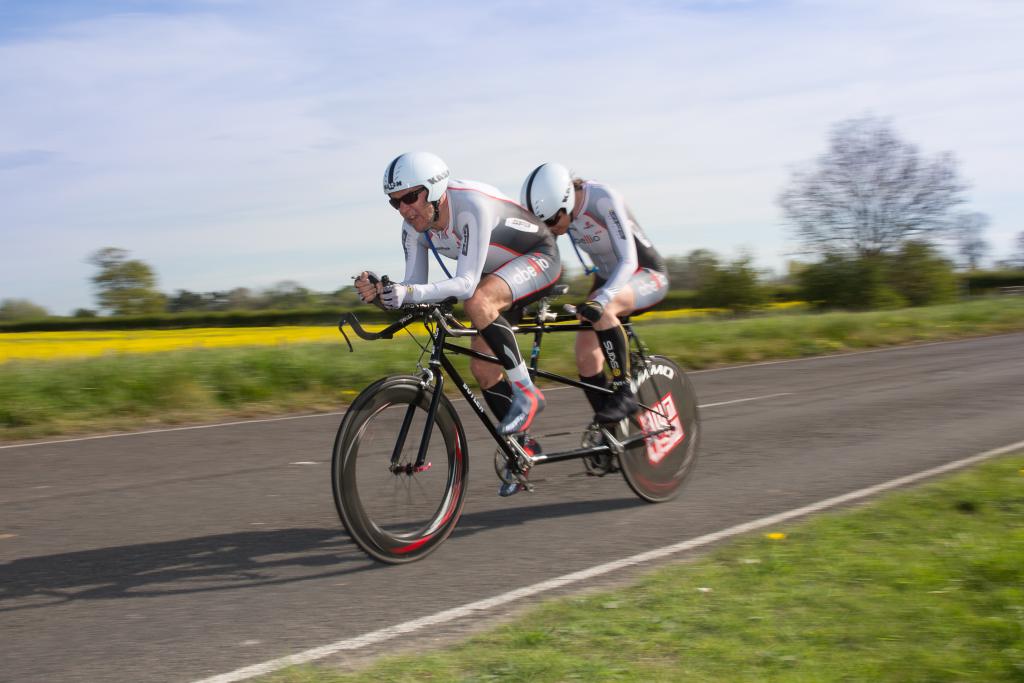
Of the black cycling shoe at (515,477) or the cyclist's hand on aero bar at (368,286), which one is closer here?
the cyclist's hand on aero bar at (368,286)

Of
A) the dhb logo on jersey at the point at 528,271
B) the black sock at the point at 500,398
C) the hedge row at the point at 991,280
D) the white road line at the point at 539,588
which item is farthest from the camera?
the hedge row at the point at 991,280

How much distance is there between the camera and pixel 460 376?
542cm

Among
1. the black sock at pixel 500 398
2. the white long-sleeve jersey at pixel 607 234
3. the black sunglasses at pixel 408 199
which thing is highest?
the black sunglasses at pixel 408 199

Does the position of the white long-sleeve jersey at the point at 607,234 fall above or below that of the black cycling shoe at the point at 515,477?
above

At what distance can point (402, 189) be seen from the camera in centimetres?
501

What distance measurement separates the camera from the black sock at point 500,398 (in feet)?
18.8

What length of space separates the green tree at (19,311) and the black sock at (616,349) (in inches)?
1494

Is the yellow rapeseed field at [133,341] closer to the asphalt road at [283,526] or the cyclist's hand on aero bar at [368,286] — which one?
the asphalt road at [283,526]

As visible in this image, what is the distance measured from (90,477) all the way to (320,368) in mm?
6344

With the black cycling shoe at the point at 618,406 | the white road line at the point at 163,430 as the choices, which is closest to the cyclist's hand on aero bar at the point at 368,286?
the black cycling shoe at the point at 618,406

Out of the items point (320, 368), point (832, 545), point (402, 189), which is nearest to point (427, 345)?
point (402, 189)

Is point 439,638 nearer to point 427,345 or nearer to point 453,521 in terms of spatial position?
point 453,521

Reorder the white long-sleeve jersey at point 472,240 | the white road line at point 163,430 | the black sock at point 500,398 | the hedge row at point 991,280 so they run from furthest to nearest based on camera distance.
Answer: the hedge row at point 991,280 < the white road line at point 163,430 < the black sock at point 500,398 < the white long-sleeve jersey at point 472,240

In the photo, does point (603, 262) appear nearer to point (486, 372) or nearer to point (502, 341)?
point (486, 372)
